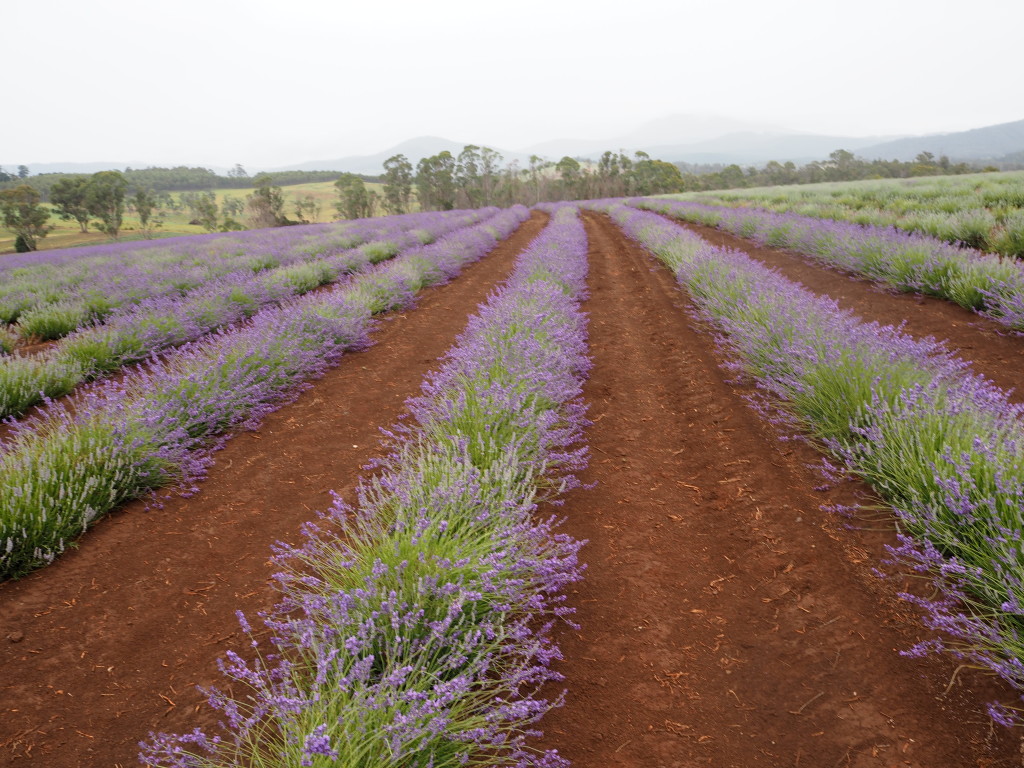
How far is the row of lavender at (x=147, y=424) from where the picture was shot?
2783 millimetres

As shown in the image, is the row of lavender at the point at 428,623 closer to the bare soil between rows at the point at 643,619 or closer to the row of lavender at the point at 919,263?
the bare soil between rows at the point at 643,619

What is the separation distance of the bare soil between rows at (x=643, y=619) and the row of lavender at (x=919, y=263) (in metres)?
3.93

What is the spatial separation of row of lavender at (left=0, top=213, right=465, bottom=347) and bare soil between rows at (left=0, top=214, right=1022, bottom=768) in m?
6.01

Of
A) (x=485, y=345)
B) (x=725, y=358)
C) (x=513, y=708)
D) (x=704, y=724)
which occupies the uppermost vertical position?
(x=485, y=345)

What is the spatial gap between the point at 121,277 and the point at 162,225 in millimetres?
58280

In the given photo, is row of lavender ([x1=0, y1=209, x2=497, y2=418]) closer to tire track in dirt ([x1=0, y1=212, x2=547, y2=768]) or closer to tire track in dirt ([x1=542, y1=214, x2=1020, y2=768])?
tire track in dirt ([x1=0, y1=212, x2=547, y2=768])

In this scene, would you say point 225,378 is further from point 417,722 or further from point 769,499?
point 769,499

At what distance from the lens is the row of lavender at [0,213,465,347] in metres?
7.82

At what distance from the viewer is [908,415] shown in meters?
2.90

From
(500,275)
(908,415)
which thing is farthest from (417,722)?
(500,275)

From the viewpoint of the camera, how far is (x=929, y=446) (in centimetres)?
272

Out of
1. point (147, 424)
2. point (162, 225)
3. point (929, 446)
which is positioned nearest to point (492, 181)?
point (162, 225)

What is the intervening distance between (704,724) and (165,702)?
6.87 ft

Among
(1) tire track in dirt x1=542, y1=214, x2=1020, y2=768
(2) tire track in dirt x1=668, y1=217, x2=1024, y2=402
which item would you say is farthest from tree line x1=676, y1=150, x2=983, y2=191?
(1) tire track in dirt x1=542, y1=214, x2=1020, y2=768
